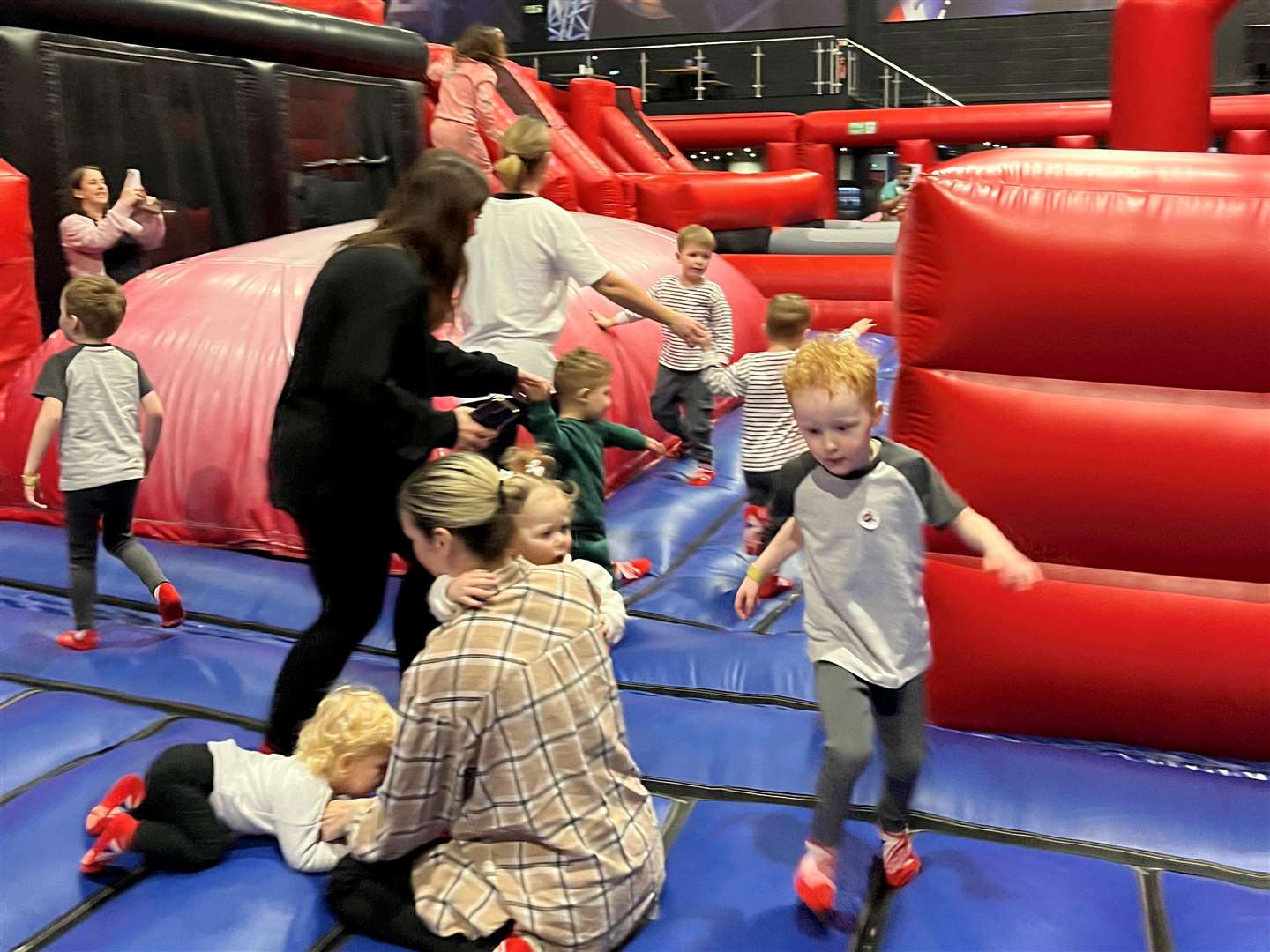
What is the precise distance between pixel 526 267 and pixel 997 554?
1514mm

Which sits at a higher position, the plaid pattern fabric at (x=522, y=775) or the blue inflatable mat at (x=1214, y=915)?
the plaid pattern fabric at (x=522, y=775)

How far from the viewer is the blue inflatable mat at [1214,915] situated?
1.92m

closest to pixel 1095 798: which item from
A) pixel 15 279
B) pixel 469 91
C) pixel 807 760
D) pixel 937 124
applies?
pixel 807 760

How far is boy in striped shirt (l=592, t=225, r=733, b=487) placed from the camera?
4527mm

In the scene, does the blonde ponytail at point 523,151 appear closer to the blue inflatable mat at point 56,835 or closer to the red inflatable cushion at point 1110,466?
the red inflatable cushion at point 1110,466

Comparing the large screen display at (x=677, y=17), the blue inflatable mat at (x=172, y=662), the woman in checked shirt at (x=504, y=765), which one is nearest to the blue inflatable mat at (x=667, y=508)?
the blue inflatable mat at (x=172, y=662)

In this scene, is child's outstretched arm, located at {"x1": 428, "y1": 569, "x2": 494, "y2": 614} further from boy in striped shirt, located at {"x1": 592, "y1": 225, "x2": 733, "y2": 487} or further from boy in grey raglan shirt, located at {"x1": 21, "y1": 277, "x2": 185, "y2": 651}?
boy in striped shirt, located at {"x1": 592, "y1": 225, "x2": 733, "y2": 487}

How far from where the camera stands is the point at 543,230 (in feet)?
9.92

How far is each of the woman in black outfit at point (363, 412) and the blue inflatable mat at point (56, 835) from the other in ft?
1.08

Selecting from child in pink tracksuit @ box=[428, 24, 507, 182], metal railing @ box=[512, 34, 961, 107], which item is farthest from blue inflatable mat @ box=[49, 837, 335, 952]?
metal railing @ box=[512, 34, 961, 107]

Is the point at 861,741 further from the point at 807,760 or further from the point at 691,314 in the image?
the point at 691,314

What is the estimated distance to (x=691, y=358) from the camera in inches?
178

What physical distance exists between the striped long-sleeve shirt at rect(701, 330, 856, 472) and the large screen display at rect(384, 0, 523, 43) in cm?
1515

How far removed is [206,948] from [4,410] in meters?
2.85
